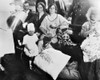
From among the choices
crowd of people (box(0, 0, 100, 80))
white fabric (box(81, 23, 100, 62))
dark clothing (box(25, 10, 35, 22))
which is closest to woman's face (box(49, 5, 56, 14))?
crowd of people (box(0, 0, 100, 80))

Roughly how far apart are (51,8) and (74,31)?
17 centimetres

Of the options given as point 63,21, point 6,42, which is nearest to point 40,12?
point 63,21

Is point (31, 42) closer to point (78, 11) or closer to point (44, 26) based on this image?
point (44, 26)

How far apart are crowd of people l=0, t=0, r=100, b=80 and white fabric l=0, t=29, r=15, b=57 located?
0.7 inches

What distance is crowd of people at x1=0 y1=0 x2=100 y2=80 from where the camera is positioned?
1.35 metres

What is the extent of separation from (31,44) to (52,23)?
17 cm

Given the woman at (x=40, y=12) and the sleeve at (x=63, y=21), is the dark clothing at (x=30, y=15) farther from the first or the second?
the sleeve at (x=63, y=21)

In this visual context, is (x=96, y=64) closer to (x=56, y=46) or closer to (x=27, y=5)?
(x=56, y=46)

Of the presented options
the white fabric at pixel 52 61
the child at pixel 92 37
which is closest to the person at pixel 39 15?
the white fabric at pixel 52 61

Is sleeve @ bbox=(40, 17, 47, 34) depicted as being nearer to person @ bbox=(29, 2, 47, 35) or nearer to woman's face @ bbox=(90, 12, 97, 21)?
person @ bbox=(29, 2, 47, 35)

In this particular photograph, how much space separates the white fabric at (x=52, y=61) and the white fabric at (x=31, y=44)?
3cm

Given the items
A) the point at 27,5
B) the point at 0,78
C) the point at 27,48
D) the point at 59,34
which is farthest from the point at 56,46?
the point at 0,78

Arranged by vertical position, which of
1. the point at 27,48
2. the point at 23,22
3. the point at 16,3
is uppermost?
the point at 16,3

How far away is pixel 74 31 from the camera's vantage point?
4.52 ft
